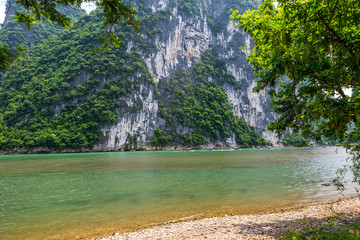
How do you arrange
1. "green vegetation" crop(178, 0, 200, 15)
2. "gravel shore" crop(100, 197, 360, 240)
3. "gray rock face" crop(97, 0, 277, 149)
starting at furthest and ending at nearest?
"green vegetation" crop(178, 0, 200, 15) < "gray rock face" crop(97, 0, 277, 149) < "gravel shore" crop(100, 197, 360, 240)

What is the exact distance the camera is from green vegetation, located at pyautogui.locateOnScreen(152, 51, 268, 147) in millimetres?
87863

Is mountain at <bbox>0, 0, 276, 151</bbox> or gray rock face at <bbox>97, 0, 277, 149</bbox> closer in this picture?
mountain at <bbox>0, 0, 276, 151</bbox>

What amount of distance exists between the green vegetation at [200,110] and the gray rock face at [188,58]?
3548 millimetres

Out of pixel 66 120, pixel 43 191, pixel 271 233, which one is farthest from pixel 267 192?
pixel 66 120

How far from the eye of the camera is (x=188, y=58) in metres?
104

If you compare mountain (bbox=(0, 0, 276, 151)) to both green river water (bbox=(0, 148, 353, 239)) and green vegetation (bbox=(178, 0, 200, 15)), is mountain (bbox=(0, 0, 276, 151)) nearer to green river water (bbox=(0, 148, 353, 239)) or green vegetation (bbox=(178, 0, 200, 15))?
green vegetation (bbox=(178, 0, 200, 15))

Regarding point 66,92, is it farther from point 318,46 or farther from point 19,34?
point 318,46

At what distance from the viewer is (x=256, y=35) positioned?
15.5ft

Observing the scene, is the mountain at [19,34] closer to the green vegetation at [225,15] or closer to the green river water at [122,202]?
the green vegetation at [225,15]

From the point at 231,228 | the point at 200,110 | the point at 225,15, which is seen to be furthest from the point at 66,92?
the point at 225,15

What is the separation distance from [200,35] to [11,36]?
91.0 m

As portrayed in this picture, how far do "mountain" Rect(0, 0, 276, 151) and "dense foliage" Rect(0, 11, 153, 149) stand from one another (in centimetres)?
36

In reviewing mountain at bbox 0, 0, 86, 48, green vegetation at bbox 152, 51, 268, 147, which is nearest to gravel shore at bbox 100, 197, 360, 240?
green vegetation at bbox 152, 51, 268, 147

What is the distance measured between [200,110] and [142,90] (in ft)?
97.5
